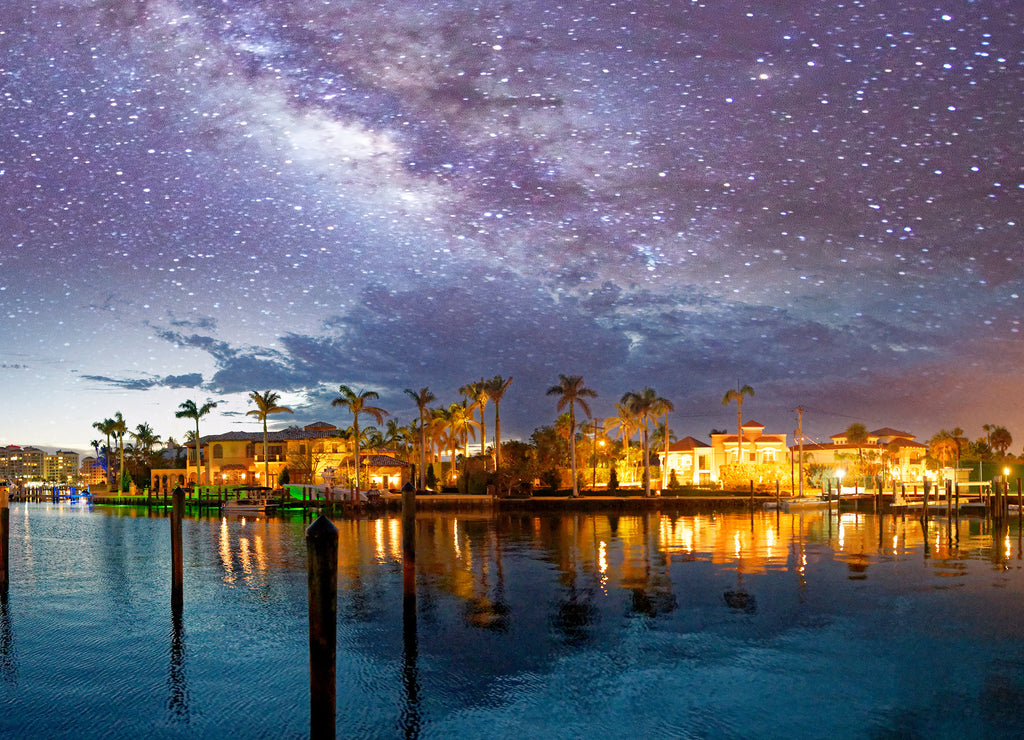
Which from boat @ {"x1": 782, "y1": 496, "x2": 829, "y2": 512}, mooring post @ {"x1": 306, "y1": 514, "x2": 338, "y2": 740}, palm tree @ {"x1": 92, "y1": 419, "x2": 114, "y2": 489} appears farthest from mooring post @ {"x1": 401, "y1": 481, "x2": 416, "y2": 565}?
palm tree @ {"x1": 92, "y1": 419, "x2": 114, "y2": 489}

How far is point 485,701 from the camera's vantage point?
44.9 ft

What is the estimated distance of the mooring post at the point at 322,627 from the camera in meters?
10.2

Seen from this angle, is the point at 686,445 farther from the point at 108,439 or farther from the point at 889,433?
the point at 108,439

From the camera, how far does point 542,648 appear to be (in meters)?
17.2

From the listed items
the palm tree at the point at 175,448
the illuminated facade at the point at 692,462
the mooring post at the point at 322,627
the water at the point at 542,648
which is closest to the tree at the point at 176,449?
the palm tree at the point at 175,448

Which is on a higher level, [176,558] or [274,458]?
[176,558]

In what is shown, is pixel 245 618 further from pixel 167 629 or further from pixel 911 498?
pixel 911 498

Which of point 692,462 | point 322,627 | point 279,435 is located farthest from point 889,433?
point 322,627

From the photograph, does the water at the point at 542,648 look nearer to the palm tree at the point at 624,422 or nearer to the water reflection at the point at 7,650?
the water reflection at the point at 7,650

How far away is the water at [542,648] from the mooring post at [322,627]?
7.42 feet

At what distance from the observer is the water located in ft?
42.1

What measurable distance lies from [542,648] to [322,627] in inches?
309

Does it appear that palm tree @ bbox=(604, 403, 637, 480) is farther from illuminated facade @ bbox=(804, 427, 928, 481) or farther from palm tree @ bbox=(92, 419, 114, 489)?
palm tree @ bbox=(92, 419, 114, 489)

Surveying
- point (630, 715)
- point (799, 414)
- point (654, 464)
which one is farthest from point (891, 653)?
point (654, 464)
